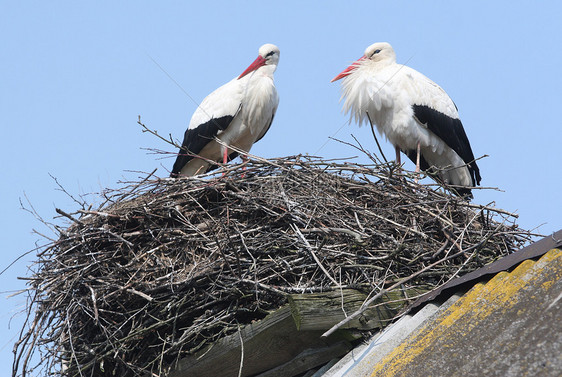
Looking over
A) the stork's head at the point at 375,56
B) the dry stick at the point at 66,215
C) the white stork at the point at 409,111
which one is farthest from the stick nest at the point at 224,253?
the stork's head at the point at 375,56

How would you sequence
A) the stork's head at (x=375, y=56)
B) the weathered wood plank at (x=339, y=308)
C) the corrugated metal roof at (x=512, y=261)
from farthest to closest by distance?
the stork's head at (x=375, y=56) < the weathered wood plank at (x=339, y=308) < the corrugated metal roof at (x=512, y=261)

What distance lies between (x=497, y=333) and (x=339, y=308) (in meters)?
0.92

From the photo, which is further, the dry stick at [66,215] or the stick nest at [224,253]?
the dry stick at [66,215]

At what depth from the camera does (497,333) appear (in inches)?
87.6

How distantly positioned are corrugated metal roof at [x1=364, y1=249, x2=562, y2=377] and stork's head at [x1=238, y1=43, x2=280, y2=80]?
433 centimetres

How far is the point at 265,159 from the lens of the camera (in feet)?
14.4

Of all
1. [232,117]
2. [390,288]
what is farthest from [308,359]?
[232,117]

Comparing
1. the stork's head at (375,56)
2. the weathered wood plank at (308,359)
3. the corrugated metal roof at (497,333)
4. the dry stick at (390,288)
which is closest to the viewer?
the corrugated metal roof at (497,333)

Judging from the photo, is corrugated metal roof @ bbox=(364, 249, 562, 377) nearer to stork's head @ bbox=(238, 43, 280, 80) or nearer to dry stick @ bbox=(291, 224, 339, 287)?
dry stick @ bbox=(291, 224, 339, 287)

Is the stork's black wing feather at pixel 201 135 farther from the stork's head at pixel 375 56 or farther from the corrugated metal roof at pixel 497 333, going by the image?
the corrugated metal roof at pixel 497 333

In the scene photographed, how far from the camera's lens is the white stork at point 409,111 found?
6.01 m

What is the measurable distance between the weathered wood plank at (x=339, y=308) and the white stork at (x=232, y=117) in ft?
10.6

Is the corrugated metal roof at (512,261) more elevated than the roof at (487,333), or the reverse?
the corrugated metal roof at (512,261)

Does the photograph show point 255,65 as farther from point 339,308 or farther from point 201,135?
point 339,308
